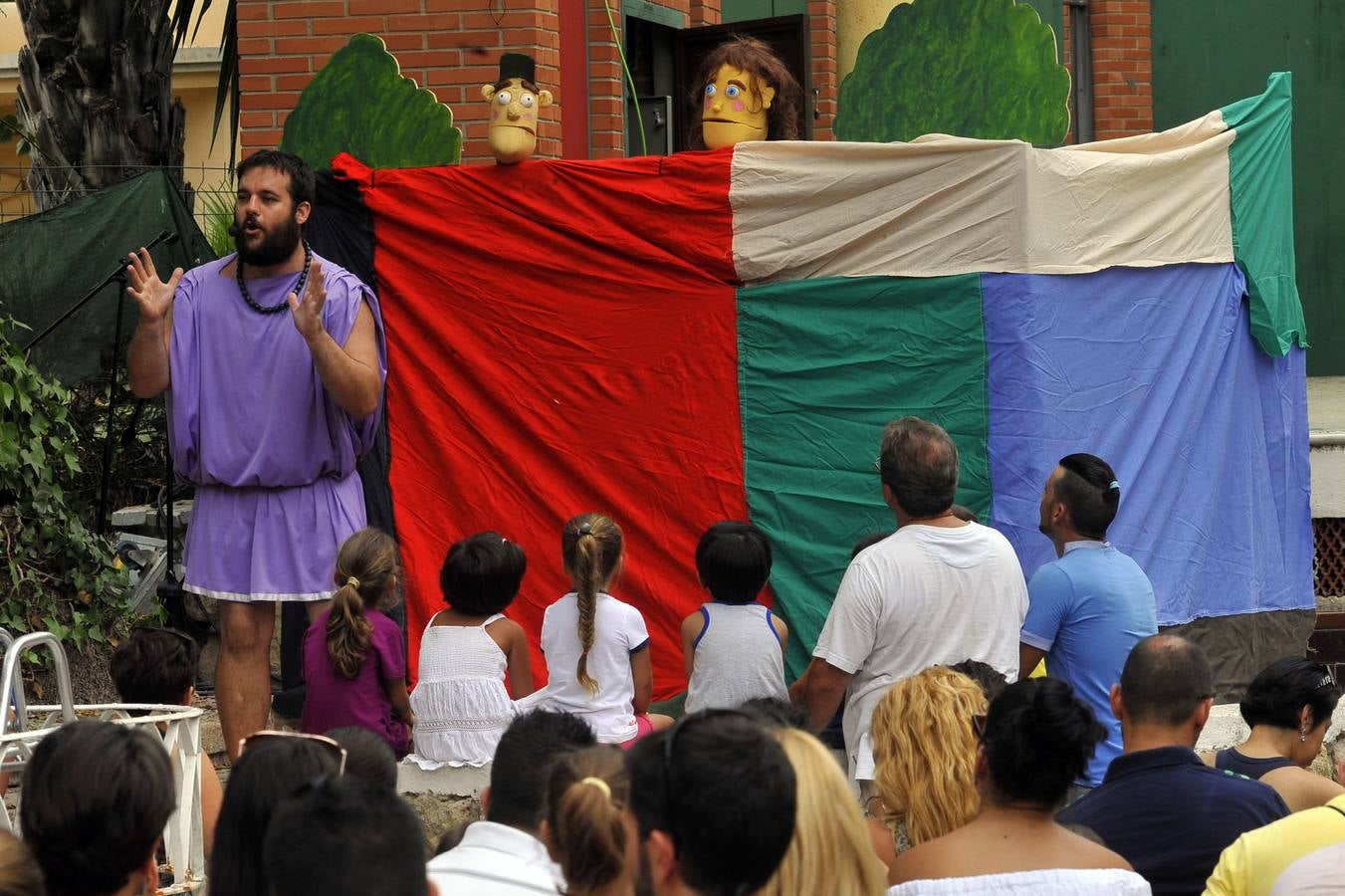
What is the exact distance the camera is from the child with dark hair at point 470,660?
5137 millimetres

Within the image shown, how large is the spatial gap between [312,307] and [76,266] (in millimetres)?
2945

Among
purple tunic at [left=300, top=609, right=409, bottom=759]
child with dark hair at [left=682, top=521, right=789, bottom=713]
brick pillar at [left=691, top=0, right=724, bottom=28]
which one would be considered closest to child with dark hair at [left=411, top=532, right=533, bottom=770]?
purple tunic at [left=300, top=609, right=409, bottom=759]

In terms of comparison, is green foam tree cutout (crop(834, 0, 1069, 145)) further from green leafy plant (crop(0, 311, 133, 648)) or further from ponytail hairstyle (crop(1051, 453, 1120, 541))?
green leafy plant (crop(0, 311, 133, 648))

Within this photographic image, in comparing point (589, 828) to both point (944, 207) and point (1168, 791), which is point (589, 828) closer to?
point (1168, 791)

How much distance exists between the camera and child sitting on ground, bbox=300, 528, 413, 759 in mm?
5043

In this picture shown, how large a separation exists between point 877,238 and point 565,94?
2.82 meters

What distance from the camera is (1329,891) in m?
2.89

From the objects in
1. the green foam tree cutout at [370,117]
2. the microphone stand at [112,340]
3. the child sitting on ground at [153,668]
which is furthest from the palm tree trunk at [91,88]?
the child sitting on ground at [153,668]

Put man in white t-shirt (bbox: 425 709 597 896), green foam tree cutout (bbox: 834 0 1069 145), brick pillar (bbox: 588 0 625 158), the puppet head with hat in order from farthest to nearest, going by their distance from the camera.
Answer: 1. brick pillar (bbox: 588 0 625 158)
2. green foam tree cutout (bbox: 834 0 1069 145)
3. the puppet head with hat
4. man in white t-shirt (bbox: 425 709 597 896)

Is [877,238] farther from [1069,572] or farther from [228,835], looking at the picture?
[228,835]

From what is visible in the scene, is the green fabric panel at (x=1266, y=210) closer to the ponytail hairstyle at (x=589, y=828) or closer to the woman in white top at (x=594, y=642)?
the woman in white top at (x=594, y=642)

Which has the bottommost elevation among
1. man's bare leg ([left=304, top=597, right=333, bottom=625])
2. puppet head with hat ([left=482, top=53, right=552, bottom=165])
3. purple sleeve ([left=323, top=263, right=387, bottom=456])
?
man's bare leg ([left=304, top=597, right=333, bottom=625])

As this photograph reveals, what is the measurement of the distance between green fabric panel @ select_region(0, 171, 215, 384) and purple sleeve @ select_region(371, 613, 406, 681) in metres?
3.03

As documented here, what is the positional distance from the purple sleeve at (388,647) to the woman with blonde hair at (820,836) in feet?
9.09
